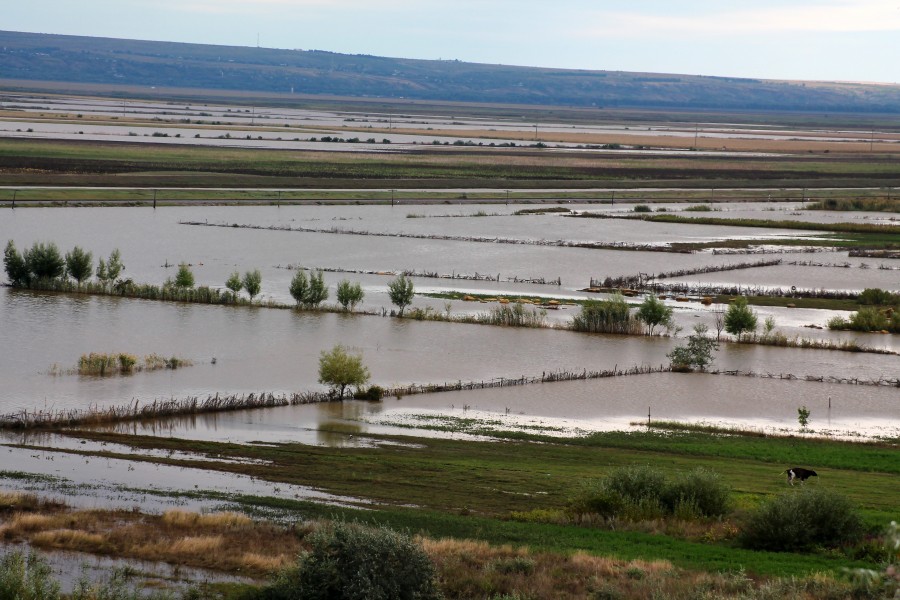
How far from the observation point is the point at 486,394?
103 ft

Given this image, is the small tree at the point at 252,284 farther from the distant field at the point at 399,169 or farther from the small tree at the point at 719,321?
the distant field at the point at 399,169

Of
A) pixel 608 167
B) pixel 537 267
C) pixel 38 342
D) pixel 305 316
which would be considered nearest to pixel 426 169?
pixel 608 167

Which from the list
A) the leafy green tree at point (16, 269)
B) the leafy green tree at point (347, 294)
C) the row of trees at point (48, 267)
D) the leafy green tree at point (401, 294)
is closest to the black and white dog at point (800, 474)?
the leafy green tree at point (401, 294)

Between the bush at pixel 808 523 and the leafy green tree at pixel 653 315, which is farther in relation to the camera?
the leafy green tree at pixel 653 315

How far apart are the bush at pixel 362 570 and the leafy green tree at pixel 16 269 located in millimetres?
33728

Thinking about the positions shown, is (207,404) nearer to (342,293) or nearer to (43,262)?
(342,293)

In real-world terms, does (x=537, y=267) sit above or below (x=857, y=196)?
below

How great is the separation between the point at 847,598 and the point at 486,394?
17.8m

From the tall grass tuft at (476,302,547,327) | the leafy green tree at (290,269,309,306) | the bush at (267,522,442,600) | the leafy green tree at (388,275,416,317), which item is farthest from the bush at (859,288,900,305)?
the bush at (267,522,442,600)

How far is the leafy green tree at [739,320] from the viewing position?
39.4 meters

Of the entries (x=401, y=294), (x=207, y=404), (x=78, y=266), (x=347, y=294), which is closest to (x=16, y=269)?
(x=78, y=266)

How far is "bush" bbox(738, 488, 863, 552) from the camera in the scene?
17.2 m

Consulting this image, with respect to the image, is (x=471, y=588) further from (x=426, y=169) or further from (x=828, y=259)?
(x=426, y=169)

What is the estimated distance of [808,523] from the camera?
56.4 ft
